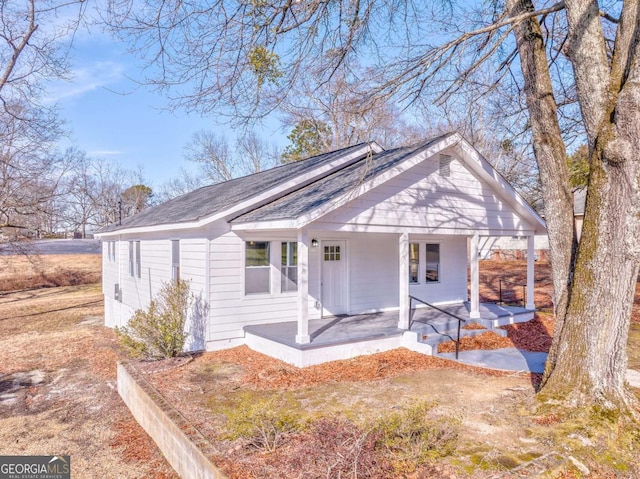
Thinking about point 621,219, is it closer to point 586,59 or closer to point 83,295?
point 586,59

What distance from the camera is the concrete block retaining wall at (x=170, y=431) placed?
451cm

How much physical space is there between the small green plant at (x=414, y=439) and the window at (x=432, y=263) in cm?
888

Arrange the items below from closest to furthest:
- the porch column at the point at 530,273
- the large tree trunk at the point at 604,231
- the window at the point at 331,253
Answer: the large tree trunk at the point at 604,231, the window at the point at 331,253, the porch column at the point at 530,273

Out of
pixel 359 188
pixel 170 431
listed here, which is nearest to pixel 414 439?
pixel 170 431

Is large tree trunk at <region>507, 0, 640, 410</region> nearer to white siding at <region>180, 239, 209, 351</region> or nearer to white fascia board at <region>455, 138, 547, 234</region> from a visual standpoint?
white fascia board at <region>455, 138, 547, 234</region>

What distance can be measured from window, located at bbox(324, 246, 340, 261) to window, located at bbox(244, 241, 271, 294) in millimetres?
1809

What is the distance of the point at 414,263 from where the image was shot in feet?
43.4

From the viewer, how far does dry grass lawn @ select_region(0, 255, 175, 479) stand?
5543mm

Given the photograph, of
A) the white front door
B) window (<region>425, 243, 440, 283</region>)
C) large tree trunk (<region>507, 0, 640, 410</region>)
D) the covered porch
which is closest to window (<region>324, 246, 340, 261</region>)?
the white front door

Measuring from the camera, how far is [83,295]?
969 inches

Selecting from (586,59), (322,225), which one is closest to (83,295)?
(322,225)

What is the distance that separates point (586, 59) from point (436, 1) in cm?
334

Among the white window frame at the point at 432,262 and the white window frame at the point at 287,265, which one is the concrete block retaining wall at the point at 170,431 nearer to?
the white window frame at the point at 287,265

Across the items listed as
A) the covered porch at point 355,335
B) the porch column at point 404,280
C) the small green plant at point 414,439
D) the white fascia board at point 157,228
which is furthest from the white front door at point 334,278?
the small green plant at point 414,439
